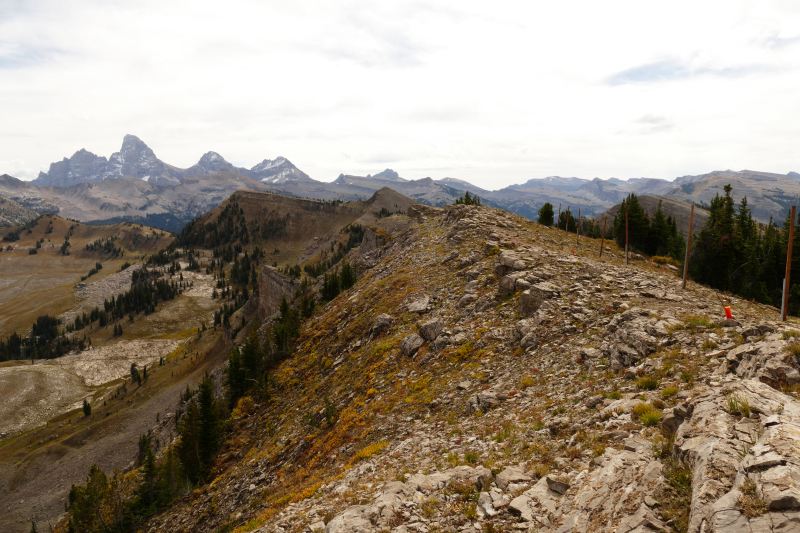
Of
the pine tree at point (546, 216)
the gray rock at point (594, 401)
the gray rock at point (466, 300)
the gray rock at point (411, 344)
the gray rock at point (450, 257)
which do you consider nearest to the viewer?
the gray rock at point (594, 401)

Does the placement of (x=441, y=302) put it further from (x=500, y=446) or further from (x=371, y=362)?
(x=500, y=446)

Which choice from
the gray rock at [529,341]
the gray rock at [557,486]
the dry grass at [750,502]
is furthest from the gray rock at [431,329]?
the dry grass at [750,502]

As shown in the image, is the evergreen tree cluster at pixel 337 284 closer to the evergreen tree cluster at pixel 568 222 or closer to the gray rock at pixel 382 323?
the gray rock at pixel 382 323

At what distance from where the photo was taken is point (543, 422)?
14281 millimetres

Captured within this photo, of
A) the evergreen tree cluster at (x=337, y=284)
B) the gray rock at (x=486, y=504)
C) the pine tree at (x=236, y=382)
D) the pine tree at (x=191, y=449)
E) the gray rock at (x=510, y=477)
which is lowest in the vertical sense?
the pine tree at (x=191, y=449)

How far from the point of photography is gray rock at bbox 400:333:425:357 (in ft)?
86.6

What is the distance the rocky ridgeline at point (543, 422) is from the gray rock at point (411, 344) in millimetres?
110

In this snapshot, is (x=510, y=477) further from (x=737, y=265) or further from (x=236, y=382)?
(x=737, y=265)

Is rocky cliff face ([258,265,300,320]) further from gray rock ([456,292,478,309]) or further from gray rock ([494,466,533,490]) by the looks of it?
gray rock ([494,466,533,490])

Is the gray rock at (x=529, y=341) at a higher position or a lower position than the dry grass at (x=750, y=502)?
lower

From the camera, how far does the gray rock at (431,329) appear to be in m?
26.2

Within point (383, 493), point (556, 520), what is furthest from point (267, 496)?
point (556, 520)

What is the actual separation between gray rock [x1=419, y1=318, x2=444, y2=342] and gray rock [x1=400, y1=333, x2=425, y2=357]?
1.44 ft

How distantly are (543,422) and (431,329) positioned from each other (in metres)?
13.0
